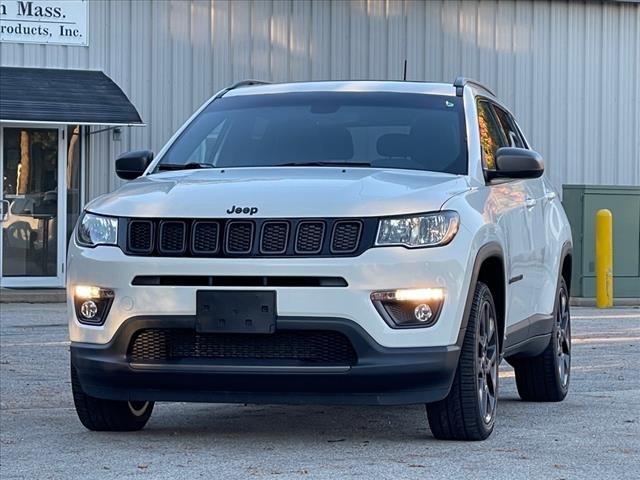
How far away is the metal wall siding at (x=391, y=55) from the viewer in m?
21.4

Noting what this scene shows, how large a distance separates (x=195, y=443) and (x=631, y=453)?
2.04m

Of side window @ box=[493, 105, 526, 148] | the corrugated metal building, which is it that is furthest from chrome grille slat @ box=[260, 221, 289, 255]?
the corrugated metal building

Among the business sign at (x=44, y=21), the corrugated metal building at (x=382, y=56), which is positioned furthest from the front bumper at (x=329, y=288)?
the business sign at (x=44, y=21)

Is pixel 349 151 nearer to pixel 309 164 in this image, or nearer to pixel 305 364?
pixel 309 164

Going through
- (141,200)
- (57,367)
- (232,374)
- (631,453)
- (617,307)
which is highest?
(141,200)

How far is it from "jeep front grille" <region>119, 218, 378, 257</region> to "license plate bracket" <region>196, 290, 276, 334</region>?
18cm

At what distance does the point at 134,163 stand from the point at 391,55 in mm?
15380

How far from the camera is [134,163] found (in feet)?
25.3

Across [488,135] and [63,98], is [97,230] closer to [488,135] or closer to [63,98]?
[488,135]

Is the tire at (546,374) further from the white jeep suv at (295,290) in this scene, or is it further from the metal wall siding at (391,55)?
the metal wall siding at (391,55)

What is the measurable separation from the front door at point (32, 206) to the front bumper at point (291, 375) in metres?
14.1

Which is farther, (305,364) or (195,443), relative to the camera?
(195,443)

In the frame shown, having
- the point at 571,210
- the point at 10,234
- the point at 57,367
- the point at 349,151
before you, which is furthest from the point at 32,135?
the point at 349,151

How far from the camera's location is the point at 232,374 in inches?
252
